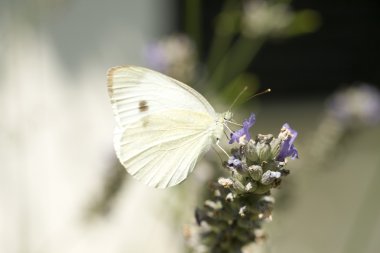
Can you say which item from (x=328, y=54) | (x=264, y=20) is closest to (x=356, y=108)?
(x=264, y=20)

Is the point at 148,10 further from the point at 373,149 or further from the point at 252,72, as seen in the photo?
the point at 373,149

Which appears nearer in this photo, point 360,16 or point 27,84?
point 27,84

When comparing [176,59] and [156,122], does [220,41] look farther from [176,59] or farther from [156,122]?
[156,122]

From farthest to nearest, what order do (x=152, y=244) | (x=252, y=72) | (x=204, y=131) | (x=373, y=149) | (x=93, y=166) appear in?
(x=373, y=149) → (x=252, y=72) → (x=93, y=166) → (x=152, y=244) → (x=204, y=131)

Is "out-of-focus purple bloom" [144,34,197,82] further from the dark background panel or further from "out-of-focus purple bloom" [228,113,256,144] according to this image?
the dark background panel

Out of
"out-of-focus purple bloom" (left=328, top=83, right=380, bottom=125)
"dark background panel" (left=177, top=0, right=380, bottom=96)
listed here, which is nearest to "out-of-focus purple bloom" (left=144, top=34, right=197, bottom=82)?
"out-of-focus purple bloom" (left=328, top=83, right=380, bottom=125)

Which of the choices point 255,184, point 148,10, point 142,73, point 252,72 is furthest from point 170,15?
point 255,184

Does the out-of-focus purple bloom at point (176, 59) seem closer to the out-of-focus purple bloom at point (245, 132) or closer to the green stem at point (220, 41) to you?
the green stem at point (220, 41)
